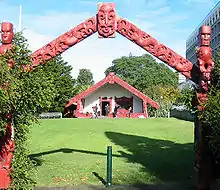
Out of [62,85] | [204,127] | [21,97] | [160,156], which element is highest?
[62,85]

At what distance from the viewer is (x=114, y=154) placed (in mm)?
12555

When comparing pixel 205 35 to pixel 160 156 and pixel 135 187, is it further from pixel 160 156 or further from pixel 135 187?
pixel 160 156

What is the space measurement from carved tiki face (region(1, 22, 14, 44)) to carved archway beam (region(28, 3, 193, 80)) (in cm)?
87

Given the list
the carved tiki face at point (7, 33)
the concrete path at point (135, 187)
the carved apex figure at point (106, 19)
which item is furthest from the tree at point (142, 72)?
the carved tiki face at point (7, 33)

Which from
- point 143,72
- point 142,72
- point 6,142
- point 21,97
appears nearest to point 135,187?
point 6,142

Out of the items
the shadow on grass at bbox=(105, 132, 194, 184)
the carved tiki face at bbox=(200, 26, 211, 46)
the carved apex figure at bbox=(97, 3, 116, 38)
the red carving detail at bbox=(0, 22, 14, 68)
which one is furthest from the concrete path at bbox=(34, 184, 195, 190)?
the carved apex figure at bbox=(97, 3, 116, 38)

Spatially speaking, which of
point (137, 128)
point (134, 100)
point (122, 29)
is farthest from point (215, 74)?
point (134, 100)

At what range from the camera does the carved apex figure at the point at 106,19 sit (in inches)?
323

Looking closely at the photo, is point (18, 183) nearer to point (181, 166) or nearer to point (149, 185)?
point (149, 185)

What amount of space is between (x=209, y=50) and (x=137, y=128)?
13125 mm

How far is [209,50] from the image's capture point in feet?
25.6

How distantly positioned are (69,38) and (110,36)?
1.01m

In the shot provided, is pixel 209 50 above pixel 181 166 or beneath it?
above

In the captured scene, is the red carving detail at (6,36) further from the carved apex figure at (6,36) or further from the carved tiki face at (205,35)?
the carved tiki face at (205,35)
